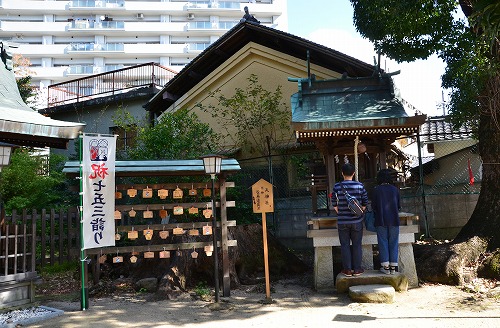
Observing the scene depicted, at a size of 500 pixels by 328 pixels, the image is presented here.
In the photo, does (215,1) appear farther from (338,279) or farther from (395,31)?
(338,279)

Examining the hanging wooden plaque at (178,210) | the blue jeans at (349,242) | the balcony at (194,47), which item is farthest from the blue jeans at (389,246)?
the balcony at (194,47)

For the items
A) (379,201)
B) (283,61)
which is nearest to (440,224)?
(379,201)

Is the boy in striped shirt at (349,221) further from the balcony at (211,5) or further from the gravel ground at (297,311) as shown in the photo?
the balcony at (211,5)

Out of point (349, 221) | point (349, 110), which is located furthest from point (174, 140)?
point (349, 221)

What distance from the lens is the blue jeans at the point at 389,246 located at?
26.4ft

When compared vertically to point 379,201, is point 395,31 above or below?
above

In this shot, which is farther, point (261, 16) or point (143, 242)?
point (261, 16)

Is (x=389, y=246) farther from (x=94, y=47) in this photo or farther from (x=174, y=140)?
(x=94, y=47)

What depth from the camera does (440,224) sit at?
1193cm

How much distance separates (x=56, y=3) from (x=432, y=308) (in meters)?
52.2

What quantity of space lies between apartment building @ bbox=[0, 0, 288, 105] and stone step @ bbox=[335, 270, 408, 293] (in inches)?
1698

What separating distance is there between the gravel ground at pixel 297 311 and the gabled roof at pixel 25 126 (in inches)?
126

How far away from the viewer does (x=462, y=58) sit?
8867 millimetres

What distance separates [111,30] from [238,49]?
122 feet
